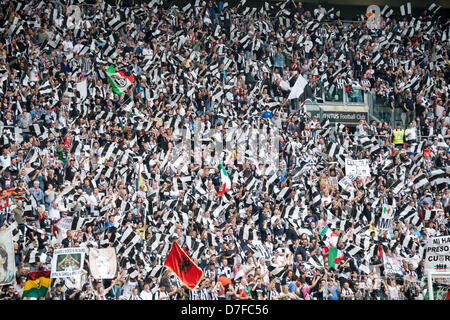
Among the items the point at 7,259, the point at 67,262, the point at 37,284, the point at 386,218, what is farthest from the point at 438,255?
the point at 7,259

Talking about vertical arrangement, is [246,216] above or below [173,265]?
above

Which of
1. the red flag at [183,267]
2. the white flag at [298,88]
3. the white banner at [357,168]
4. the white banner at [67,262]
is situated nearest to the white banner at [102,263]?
the white banner at [67,262]

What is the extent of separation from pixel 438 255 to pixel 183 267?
462cm

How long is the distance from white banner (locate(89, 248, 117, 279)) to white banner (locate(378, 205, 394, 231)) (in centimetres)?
608

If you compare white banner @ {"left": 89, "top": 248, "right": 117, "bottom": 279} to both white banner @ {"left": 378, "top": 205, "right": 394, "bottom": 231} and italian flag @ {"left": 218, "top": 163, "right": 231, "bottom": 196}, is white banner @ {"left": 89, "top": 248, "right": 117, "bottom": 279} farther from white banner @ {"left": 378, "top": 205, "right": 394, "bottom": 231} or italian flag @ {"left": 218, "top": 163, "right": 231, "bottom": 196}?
white banner @ {"left": 378, "top": 205, "right": 394, "bottom": 231}

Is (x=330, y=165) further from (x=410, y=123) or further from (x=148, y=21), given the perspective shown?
(x=148, y=21)

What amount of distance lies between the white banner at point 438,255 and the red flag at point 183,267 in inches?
164

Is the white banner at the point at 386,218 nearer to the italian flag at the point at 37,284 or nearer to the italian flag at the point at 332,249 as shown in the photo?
the italian flag at the point at 332,249

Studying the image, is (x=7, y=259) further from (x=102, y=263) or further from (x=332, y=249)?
(x=332, y=249)

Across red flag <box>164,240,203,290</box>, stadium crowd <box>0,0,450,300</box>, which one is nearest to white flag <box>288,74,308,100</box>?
stadium crowd <box>0,0,450,300</box>

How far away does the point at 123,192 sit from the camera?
1568 cm

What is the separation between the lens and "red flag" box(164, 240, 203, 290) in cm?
1362

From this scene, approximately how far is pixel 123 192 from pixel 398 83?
914 cm

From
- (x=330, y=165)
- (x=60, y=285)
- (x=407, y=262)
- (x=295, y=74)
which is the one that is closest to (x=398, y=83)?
(x=295, y=74)
